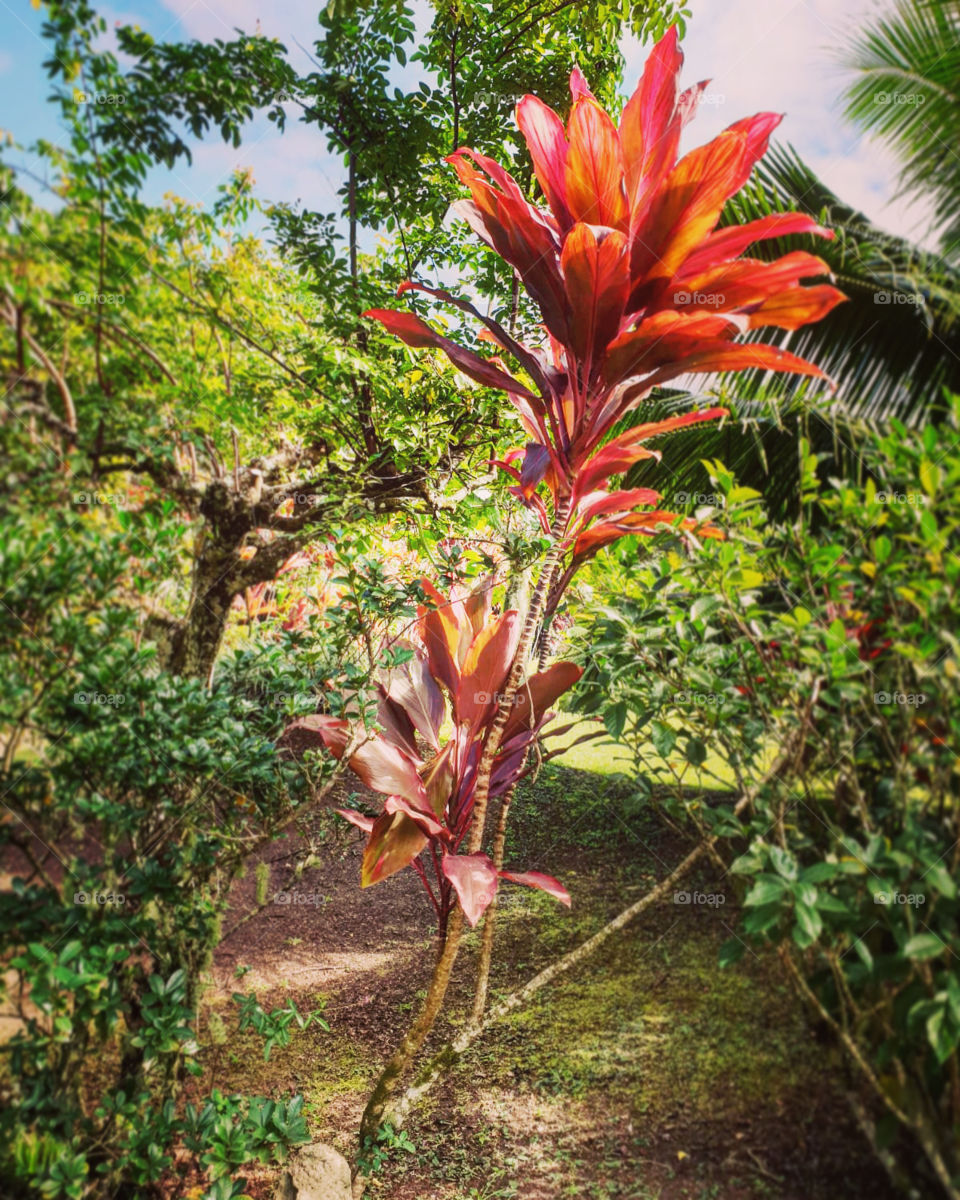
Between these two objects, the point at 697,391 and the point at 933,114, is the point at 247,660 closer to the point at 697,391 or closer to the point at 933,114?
the point at 697,391

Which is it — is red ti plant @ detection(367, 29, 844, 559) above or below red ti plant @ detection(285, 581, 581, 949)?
above

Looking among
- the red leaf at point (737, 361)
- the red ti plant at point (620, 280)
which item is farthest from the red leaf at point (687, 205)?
the red leaf at point (737, 361)

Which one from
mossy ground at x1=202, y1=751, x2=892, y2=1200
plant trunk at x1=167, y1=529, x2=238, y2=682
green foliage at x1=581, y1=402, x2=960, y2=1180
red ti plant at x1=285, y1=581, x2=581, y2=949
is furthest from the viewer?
plant trunk at x1=167, y1=529, x2=238, y2=682

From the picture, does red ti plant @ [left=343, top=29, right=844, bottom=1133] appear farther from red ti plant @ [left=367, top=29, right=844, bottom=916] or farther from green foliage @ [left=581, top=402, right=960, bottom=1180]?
green foliage @ [left=581, top=402, right=960, bottom=1180]

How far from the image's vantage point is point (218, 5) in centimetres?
144

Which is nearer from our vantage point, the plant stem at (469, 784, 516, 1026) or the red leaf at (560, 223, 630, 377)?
the red leaf at (560, 223, 630, 377)

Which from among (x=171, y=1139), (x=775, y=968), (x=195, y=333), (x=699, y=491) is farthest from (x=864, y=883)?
(x=195, y=333)

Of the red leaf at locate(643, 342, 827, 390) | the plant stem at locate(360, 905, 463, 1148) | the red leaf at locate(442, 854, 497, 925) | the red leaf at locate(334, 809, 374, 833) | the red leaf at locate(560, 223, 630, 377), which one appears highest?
the red leaf at locate(560, 223, 630, 377)

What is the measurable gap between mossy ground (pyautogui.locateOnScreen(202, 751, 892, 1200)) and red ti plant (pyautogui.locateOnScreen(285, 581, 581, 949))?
0.21 metres

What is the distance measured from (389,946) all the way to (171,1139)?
1.90ft

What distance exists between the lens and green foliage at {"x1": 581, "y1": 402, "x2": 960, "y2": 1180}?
692mm

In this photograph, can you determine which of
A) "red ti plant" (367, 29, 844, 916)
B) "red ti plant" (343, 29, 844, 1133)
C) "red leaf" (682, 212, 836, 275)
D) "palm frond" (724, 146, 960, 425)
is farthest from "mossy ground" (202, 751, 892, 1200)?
"red leaf" (682, 212, 836, 275)

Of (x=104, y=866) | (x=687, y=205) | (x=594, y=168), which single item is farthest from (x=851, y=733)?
(x=104, y=866)

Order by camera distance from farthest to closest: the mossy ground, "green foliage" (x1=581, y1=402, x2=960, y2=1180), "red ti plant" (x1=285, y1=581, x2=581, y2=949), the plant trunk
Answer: the plant trunk, "red ti plant" (x1=285, y1=581, x2=581, y2=949), the mossy ground, "green foliage" (x1=581, y1=402, x2=960, y2=1180)
